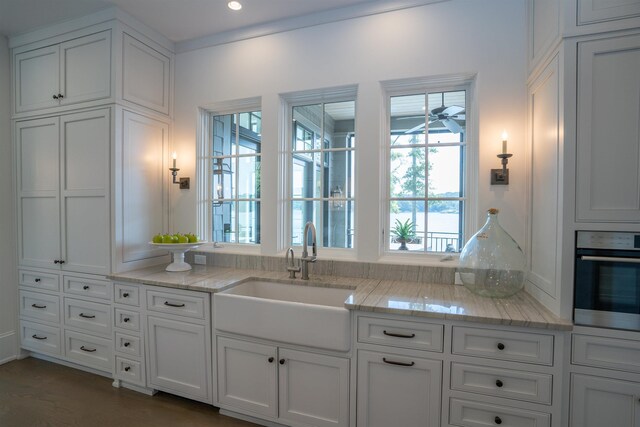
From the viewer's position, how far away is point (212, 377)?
2016 mm

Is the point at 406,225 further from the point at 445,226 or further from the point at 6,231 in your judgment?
the point at 6,231

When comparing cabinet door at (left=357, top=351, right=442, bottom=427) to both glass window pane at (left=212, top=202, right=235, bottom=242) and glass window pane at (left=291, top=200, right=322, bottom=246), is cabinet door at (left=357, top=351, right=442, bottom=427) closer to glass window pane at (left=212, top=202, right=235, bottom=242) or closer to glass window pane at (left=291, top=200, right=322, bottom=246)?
glass window pane at (left=291, top=200, right=322, bottom=246)

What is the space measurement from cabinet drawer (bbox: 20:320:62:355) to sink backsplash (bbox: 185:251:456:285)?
124cm

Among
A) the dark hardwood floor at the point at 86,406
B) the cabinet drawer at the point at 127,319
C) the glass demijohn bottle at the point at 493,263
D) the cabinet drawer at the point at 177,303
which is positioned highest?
the glass demijohn bottle at the point at 493,263

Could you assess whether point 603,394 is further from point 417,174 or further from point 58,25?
point 58,25

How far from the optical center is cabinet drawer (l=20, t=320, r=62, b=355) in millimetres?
2629

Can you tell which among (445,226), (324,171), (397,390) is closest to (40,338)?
(324,171)

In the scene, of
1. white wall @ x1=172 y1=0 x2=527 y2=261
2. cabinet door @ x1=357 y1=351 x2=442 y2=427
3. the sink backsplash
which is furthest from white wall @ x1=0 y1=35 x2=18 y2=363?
cabinet door @ x1=357 y1=351 x2=442 y2=427

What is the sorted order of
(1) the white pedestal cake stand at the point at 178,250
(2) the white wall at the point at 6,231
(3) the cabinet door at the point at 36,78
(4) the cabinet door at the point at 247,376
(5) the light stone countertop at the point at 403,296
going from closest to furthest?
(5) the light stone countertop at the point at 403,296, (4) the cabinet door at the point at 247,376, (1) the white pedestal cake stand at the point at 178,250, (3) the cabinet door at the point at 36,78, (2) the white wall at the point at 6,231

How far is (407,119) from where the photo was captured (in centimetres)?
233

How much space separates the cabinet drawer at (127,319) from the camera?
2236 mm

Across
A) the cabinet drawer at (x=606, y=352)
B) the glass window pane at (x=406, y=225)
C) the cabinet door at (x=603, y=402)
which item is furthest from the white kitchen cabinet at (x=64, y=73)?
the cabinet door at (x=603, y=402)

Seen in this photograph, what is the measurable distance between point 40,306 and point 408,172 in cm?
335

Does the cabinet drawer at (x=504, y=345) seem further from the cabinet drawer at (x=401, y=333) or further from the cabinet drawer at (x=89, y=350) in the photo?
the cabinet drawer at (x=89, y=350)
